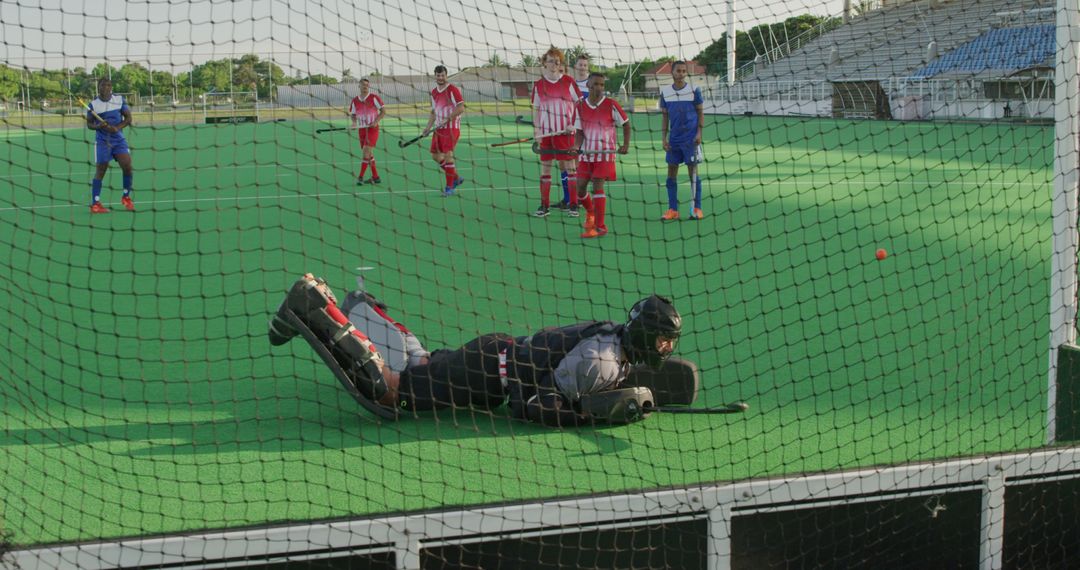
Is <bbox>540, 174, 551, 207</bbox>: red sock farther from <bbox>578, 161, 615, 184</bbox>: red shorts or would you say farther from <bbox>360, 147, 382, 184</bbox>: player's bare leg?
<bbox>360, 147, 382, 184</bbox>: player's bare leg

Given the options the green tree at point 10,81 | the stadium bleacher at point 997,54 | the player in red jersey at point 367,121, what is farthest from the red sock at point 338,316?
the stadium bleacher at point 997,54

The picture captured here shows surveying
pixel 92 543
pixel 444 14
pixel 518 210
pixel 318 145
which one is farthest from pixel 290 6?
pixel 318 145

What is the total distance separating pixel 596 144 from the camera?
10.1m

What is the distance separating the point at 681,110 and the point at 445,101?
3629mm

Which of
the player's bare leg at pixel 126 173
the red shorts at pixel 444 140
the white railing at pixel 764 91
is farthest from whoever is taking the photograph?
the white railing at pixel 764 91

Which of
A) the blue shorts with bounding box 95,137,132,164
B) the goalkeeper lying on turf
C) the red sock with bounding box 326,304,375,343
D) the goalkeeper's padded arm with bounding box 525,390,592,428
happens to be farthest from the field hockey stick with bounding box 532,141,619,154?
the goalkeeper's padded arm with bounding box 525,390,592,428

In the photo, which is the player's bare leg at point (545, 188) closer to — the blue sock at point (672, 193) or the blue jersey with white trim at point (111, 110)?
the blue sock at point (672, 193)

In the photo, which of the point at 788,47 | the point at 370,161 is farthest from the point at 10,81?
the point at 788,47

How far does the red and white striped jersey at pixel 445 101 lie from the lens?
42.8 ft

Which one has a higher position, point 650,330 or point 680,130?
point 680,130

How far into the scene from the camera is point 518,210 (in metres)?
12.1

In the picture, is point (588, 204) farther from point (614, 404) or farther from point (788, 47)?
point (788, 47)

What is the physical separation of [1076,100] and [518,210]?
8324 mm

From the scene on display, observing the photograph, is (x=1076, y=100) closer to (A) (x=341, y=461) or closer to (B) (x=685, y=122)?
(A) (x=341, y=461)
